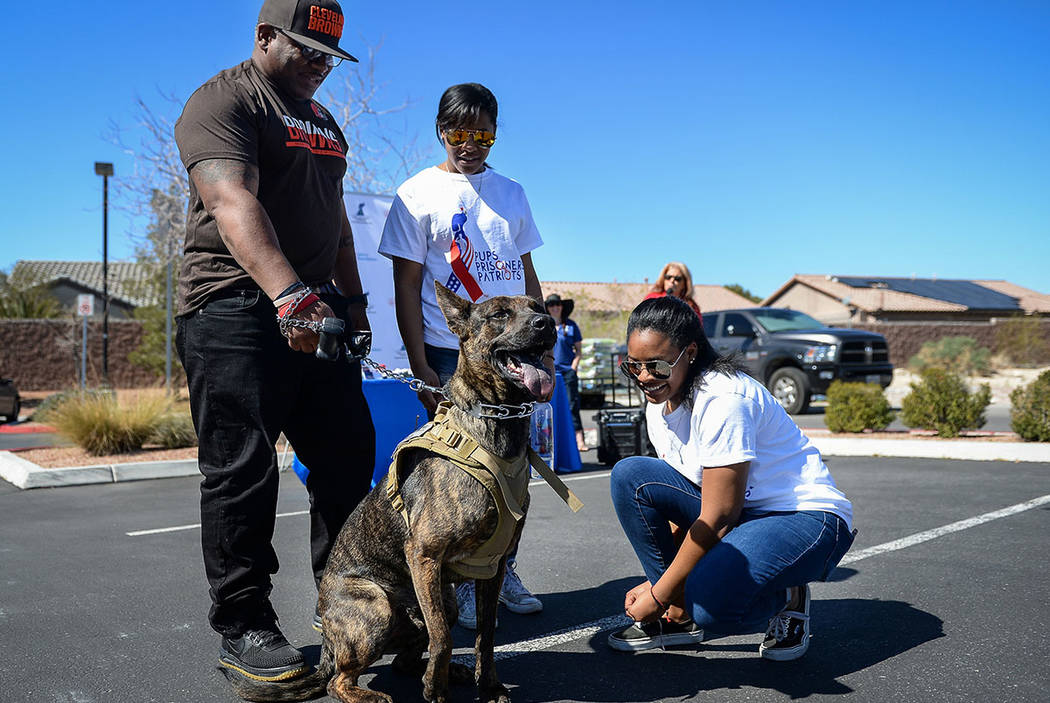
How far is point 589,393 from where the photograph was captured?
16.2m

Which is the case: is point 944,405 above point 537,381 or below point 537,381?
below

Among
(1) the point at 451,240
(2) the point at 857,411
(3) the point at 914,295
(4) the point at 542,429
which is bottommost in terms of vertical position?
(2) the point at 857,411

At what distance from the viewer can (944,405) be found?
10078 mm

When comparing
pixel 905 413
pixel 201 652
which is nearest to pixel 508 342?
pixel 201 652

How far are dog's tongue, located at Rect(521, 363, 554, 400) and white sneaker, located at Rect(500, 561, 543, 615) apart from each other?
1470mm

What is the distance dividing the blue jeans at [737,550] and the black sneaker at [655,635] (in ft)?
0.41

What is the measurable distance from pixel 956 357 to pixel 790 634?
26334 millimetres

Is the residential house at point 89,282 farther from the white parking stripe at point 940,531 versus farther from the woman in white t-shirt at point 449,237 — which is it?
the white parking stripe at point 940,531

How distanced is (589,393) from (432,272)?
1265 centimetres

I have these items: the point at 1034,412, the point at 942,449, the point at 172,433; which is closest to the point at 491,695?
the point at 942,449

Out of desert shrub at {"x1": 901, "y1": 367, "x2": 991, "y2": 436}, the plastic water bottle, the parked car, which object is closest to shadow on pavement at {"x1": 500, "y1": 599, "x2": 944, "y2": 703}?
the plastic water bottle

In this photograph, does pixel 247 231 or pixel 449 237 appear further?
pixel 449 237

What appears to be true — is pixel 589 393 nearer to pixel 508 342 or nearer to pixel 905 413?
pixel 905 413

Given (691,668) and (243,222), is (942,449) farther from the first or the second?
(243,222)
